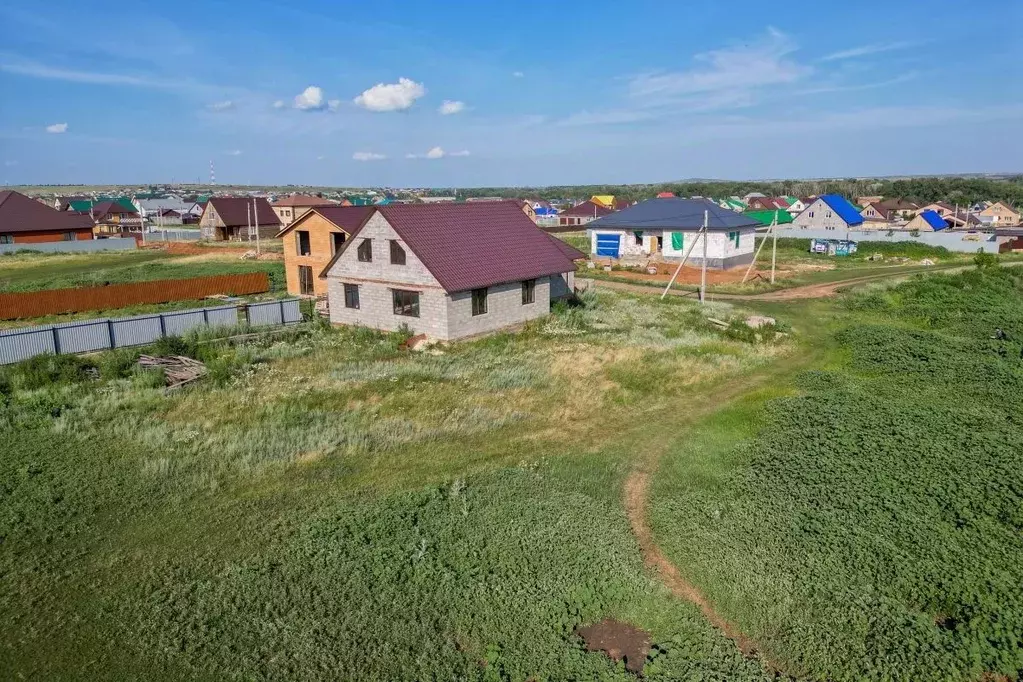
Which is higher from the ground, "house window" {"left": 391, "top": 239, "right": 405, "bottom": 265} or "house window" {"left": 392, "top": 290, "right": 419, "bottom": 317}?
"house window" {"left": 391, "top": 239, "right": 405, "bottom": 265}

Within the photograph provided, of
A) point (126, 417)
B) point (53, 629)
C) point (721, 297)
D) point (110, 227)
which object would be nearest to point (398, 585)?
point (53, 629)

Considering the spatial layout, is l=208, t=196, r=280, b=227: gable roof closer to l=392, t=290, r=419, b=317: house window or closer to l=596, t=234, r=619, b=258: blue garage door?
l=596, t=234, r=619, b=258: blue garage door

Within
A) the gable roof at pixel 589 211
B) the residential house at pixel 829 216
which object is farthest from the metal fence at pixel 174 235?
the residential house at pixel 829 216

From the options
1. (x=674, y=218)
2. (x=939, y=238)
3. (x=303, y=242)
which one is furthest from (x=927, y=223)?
(x=303, y=242)

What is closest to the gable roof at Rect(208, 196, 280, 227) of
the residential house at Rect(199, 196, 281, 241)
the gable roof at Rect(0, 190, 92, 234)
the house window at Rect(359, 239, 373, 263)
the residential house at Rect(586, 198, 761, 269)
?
the residential house at Rect(199, 196, 281, 241)

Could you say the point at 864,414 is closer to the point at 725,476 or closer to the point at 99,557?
the point at 725,476

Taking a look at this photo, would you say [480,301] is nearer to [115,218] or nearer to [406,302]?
[406,302]

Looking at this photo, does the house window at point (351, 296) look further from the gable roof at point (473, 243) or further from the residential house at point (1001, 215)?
the residential house at point (1001, 215)
